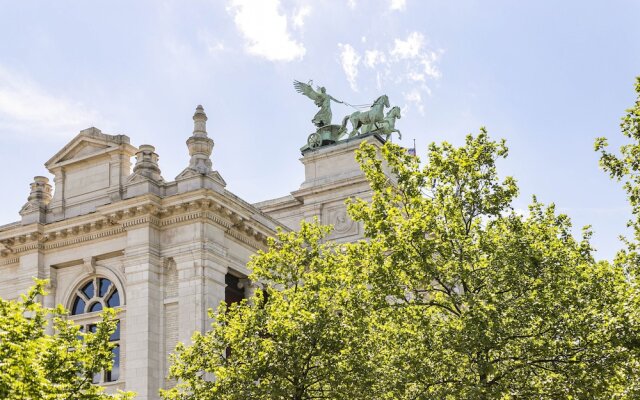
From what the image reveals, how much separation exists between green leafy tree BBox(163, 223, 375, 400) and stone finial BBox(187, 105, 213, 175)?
1116 centimetres

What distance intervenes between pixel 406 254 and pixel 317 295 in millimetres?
3273

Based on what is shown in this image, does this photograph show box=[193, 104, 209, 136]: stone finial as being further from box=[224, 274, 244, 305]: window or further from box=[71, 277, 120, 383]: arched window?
box=[71, 277, 120, 383]: arched window

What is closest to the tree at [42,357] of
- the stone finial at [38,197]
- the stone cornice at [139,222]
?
the stone cornice at [139,222]

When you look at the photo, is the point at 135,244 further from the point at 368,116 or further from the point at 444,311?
the point at 368,116

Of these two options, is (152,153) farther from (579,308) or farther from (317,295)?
(579,308)

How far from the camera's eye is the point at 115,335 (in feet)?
127

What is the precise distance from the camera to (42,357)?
22891 millimetres

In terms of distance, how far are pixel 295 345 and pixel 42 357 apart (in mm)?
7710

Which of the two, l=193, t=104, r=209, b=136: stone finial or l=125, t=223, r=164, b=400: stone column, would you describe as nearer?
l=125, t=223, r=164, b=400: stone column

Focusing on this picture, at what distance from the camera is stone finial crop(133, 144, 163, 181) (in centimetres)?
3909

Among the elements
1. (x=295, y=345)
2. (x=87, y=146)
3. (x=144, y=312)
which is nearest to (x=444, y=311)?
(x=295, y=345)

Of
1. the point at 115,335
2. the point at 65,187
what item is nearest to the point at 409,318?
the point at 115,335

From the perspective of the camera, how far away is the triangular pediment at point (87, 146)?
134 ft

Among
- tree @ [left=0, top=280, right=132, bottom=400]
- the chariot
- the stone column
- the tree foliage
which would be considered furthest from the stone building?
the chariot
